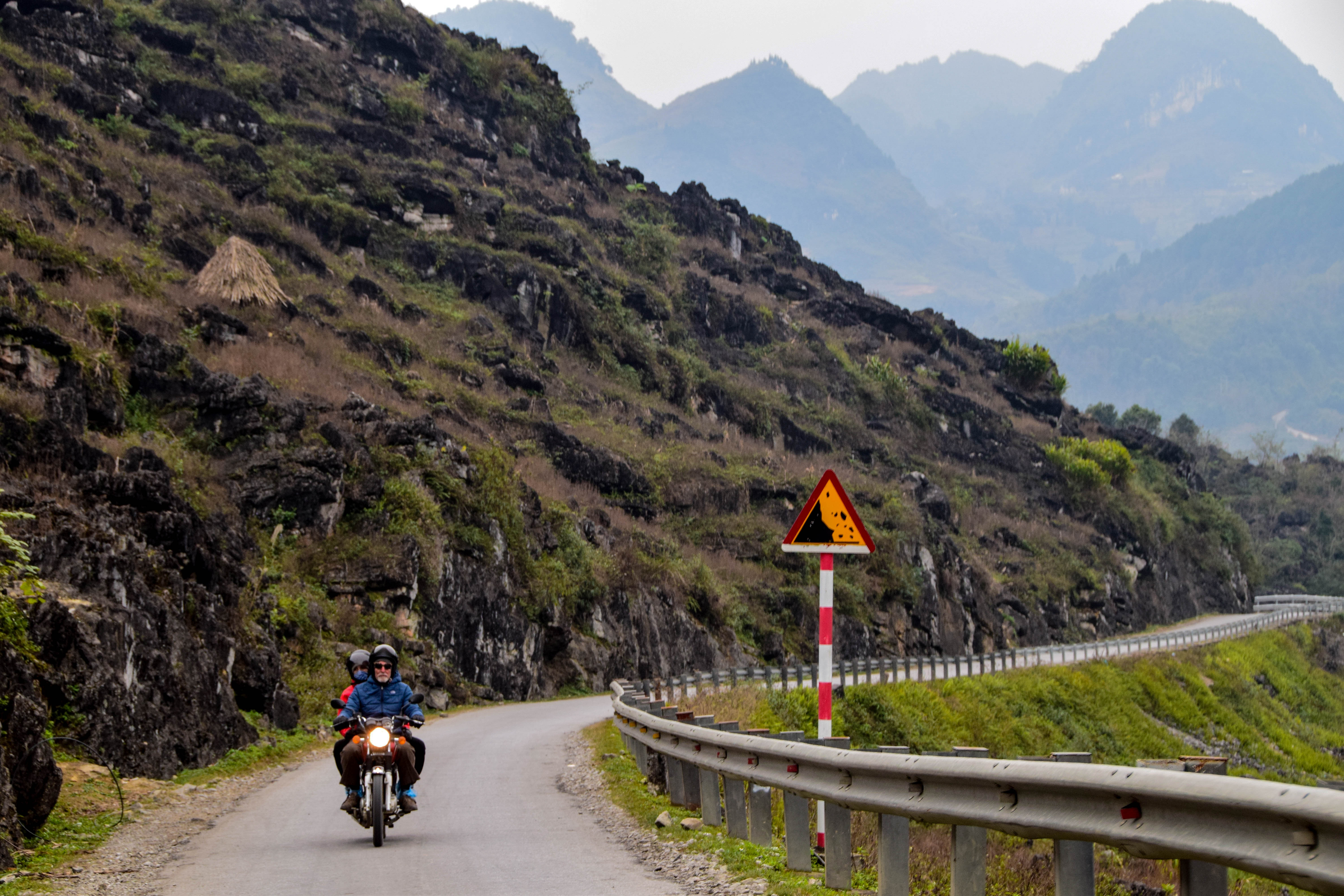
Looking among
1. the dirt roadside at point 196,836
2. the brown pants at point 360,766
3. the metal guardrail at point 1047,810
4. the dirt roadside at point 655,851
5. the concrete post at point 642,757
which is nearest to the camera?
the metal guardrail at point 1047,810

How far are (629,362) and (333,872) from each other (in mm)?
56374

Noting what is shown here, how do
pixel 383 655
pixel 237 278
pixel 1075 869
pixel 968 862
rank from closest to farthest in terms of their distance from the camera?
pixel 1075 869 < pixel 968 862 < pixel 383 655 < pixel 237 278

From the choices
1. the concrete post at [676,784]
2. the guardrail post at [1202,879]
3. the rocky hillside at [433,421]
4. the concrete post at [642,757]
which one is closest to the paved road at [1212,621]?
the rocky hillside at [433,421]

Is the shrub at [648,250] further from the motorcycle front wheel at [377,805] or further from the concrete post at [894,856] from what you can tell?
the concrete post at [894,856]

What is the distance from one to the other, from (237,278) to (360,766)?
34.5 m

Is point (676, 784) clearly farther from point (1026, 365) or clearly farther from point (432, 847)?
point (1026, 365)

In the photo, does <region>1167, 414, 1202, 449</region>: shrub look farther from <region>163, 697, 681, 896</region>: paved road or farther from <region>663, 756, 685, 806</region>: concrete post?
<region>663, 756, 685, 806</region>: concrete post

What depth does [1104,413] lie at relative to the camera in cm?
14788

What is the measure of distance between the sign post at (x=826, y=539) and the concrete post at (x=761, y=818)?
52 cm

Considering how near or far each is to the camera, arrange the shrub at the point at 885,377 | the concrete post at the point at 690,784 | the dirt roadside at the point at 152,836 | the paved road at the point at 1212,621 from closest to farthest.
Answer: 1. the dirt roadside at the point at 152,836
2. the concrete post at the point at 690,784
3. the paved road at the point at 1212,621
4. the shrub at the point at 885,377

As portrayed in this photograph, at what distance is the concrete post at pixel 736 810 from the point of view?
32.5 ft

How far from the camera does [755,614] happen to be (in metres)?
43.9

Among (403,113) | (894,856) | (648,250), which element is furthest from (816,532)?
(648,250)

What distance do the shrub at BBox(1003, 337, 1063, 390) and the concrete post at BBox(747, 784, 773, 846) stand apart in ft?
310
